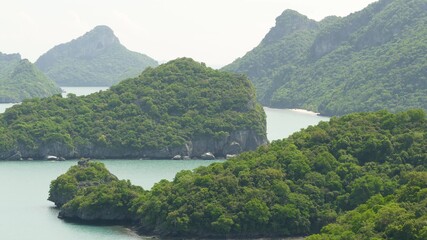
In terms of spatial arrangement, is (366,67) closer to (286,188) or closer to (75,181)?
(75,181)

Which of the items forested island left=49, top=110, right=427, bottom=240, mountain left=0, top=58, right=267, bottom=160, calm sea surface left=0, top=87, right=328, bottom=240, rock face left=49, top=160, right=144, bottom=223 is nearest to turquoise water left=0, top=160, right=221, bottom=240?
calm sea surface left=0, top=87, right=328, bottom=240

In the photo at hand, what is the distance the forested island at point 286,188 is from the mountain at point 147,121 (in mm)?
30931

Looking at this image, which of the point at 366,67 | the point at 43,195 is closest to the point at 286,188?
the point at 43,195

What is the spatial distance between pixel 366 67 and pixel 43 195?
10466 centimetres

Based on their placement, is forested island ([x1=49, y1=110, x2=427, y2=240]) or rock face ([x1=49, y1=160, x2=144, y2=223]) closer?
forested island ([x1=49, y1=110, x2=427, y2=240])

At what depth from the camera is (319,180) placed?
58.1 meters

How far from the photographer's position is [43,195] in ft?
236

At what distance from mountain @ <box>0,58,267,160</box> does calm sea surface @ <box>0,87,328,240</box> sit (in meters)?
2.61

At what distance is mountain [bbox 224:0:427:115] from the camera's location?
147375mm

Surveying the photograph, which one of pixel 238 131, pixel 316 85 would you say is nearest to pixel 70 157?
pixel 238 131

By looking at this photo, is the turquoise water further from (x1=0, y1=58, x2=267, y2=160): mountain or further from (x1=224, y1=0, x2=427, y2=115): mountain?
(x1=224, y1=0, x2=427, y2=115): mountain

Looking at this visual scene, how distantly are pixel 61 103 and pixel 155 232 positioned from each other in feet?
170

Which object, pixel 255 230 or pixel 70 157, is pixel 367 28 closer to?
pixel 70 157

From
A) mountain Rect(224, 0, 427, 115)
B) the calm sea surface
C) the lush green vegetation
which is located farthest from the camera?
mountain Rect(224, 0, 427, 115)
